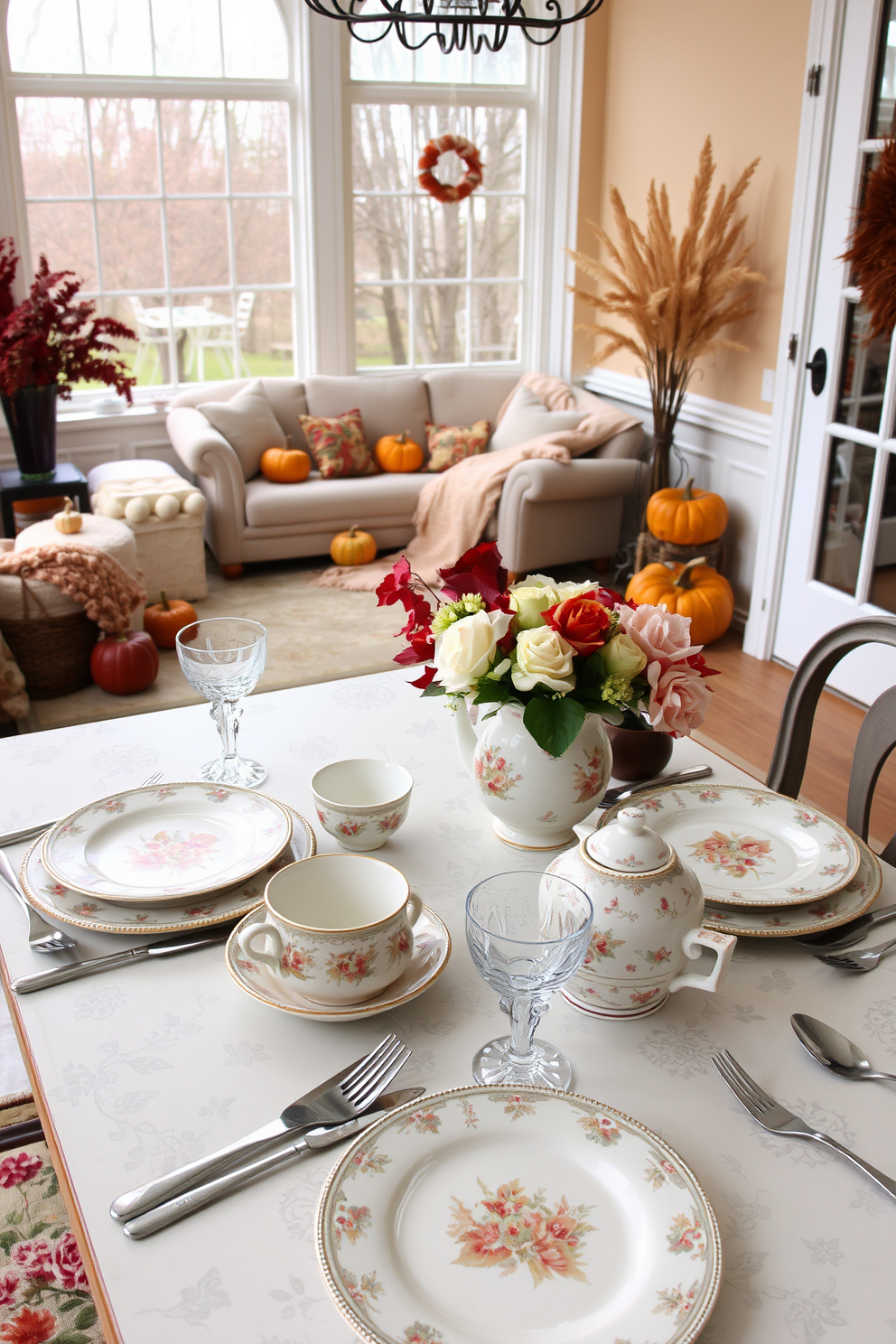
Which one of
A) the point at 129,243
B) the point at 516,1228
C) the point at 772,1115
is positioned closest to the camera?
the point at 516,1228

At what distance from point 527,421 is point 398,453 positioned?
2.02 feet

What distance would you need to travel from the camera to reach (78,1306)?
1.34m

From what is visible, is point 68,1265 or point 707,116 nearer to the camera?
point 68,1265

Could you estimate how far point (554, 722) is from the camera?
1.15 meters

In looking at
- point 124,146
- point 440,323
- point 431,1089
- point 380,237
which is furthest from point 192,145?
point 431,1089

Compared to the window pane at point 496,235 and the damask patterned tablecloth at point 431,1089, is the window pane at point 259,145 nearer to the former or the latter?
the window pane at point 496,235

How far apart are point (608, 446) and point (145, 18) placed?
2711mm

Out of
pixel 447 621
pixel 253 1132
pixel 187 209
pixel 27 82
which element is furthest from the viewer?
pixel 187 209

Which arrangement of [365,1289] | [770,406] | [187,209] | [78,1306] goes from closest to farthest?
[365,1289], [78,1306], [770,406], [187,209]

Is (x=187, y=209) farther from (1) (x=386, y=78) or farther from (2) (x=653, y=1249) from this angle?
(2) (x=653, y=1249)

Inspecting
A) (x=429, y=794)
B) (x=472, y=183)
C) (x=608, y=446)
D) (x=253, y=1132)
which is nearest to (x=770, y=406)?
(x=608, y=446)

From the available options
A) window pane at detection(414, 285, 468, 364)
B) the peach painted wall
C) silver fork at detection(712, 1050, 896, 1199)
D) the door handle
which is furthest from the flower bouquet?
window pane at detection(414, 285, 468, 364)

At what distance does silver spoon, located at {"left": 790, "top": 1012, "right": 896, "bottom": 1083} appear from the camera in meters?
0.93

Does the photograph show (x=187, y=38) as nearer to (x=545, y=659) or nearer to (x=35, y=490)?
(x=35, y=490)
